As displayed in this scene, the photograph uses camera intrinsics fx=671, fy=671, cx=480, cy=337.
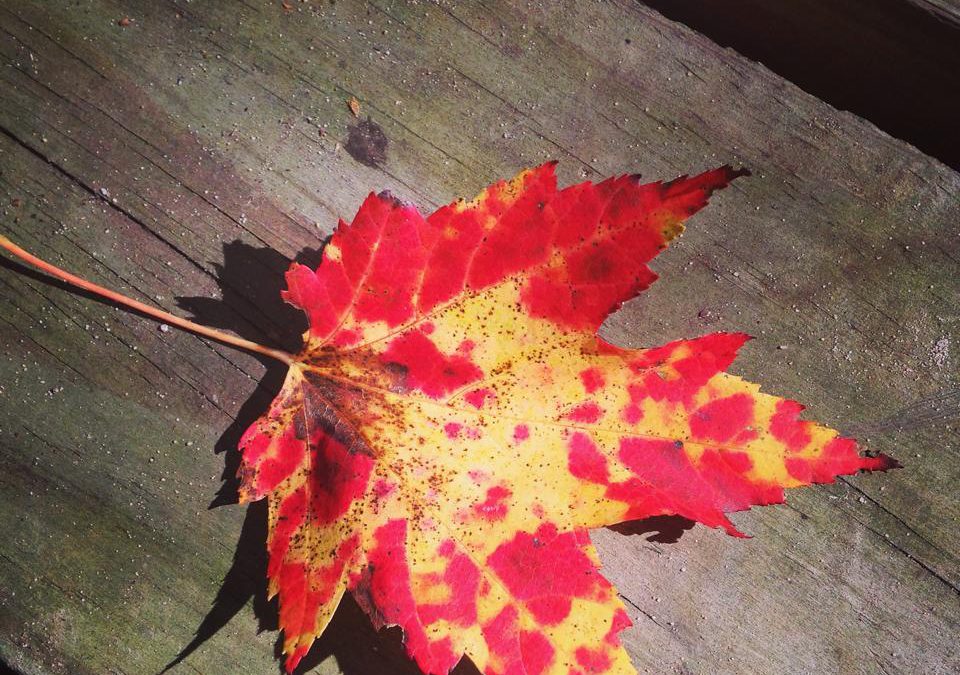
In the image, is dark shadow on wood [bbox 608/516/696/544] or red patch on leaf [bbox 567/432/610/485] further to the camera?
dark shadow on wood [bbox 608/516/696/544]

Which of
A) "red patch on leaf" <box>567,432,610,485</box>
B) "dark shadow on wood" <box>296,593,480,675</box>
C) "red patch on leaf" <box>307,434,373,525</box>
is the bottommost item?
"dark shadow on wood" <box>296,593,480,675</box>

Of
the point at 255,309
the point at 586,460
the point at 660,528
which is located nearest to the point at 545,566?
the point at 586,460

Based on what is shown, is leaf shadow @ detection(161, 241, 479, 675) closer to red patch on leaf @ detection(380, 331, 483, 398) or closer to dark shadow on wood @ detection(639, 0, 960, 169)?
red patch on leaf @ detection(380, 331, 483, 398)

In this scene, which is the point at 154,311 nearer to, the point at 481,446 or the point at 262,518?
the point at 262,518

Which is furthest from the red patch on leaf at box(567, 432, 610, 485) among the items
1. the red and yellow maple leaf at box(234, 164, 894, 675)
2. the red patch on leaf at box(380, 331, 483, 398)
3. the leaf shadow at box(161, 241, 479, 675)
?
the leaf shadow at box(161, 241, 479, 675)

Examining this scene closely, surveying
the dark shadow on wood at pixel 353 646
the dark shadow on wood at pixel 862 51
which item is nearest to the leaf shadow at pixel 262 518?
the dark shadow on wood at pixel 353 646
